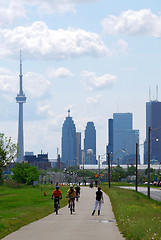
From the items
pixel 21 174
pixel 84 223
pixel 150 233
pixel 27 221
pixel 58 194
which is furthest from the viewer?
pixel 21 174

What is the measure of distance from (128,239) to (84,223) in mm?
9089

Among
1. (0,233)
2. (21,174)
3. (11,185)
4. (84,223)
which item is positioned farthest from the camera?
(21,174)

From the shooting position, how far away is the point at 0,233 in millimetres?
26812

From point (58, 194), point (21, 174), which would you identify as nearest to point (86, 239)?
point (58, 194)

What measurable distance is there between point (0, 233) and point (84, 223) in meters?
6.23

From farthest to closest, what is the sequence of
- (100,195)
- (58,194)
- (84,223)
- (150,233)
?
(58,194), (100,195), (84,223), (150,233)

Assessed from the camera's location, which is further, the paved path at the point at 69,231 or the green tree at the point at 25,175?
the green tree at the point at 25,175

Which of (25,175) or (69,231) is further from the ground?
(69,231)

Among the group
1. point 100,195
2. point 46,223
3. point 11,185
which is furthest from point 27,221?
point 11,185

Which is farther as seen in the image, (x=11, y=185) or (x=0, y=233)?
(x=11, y=185)

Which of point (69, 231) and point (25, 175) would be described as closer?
point (69, 231)

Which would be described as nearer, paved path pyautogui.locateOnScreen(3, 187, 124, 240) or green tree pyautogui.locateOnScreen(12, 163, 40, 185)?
paved path pyautogui.locateOnScreen(3, 187, 124, 240)

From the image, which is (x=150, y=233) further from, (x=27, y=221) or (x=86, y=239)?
(x=27, y=221)

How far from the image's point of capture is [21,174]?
150375 mm
